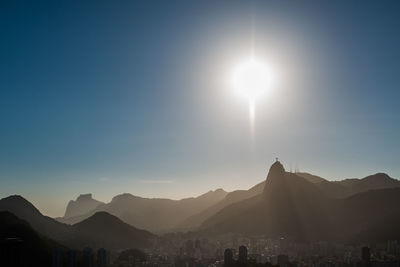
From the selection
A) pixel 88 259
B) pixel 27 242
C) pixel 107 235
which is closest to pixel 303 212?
pixel 107 235

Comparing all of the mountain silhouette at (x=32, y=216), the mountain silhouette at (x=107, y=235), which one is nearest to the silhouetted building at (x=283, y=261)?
the mountain silhouette at (x=107, y=235)

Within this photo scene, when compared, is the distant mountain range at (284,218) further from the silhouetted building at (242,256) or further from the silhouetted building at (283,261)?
the silhouetted building at (242,256)

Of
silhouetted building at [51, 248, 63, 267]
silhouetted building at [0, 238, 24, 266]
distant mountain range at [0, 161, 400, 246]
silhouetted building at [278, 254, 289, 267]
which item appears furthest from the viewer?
distant mountain range at [0, 161, 400, 246]

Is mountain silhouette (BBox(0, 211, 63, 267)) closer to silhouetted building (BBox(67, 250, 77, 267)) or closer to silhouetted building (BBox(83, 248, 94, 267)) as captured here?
silhouetted building (BBox(67, 250, 77, 267))

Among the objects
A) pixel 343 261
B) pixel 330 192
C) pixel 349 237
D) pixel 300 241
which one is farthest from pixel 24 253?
pixel 330 192

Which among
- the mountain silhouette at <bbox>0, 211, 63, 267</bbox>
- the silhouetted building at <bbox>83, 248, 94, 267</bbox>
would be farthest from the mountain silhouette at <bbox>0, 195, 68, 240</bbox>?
the silhouetted building at <bbox>83, 248, 94, 267</bbox>

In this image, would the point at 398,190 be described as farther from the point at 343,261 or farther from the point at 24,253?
the point at 24,253
